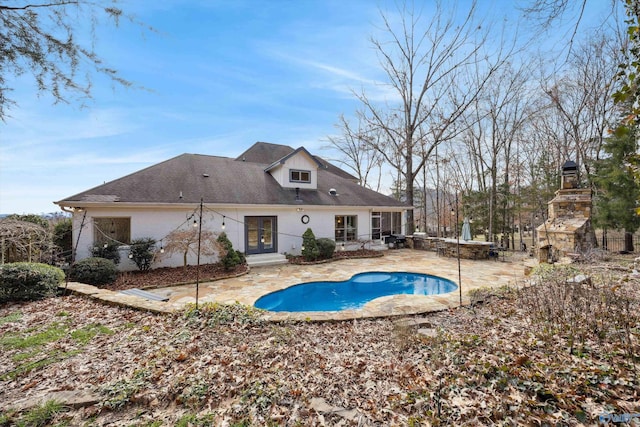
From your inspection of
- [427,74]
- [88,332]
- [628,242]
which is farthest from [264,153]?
[628,242]

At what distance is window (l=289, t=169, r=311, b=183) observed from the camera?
15362 mm

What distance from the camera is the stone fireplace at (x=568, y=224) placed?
32.9 feet

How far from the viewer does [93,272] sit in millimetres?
8258

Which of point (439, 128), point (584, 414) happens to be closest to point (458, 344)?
point (584, 414)

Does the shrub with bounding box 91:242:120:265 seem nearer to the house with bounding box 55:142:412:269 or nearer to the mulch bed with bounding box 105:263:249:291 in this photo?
the house with bounding box 55:142:412:269

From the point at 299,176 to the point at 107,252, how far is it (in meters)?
9.53

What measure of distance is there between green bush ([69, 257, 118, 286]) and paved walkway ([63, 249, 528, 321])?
1044 mm

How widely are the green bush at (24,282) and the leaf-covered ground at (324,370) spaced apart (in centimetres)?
133

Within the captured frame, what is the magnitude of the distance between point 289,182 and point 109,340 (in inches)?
463

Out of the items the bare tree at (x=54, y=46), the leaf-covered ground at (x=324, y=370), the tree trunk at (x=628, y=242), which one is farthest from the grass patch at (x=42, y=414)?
the tree trunk at (x=628, y=242)

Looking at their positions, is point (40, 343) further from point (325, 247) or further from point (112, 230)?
point (325, 247)

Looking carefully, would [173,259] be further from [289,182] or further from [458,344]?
[458,344]

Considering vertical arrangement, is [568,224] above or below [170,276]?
above

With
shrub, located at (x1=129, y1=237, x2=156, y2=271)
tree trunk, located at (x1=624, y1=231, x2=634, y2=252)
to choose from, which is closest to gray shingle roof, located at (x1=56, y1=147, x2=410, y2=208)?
shrub, located at (x1=129, y1=237, x2=156, y2=271)
